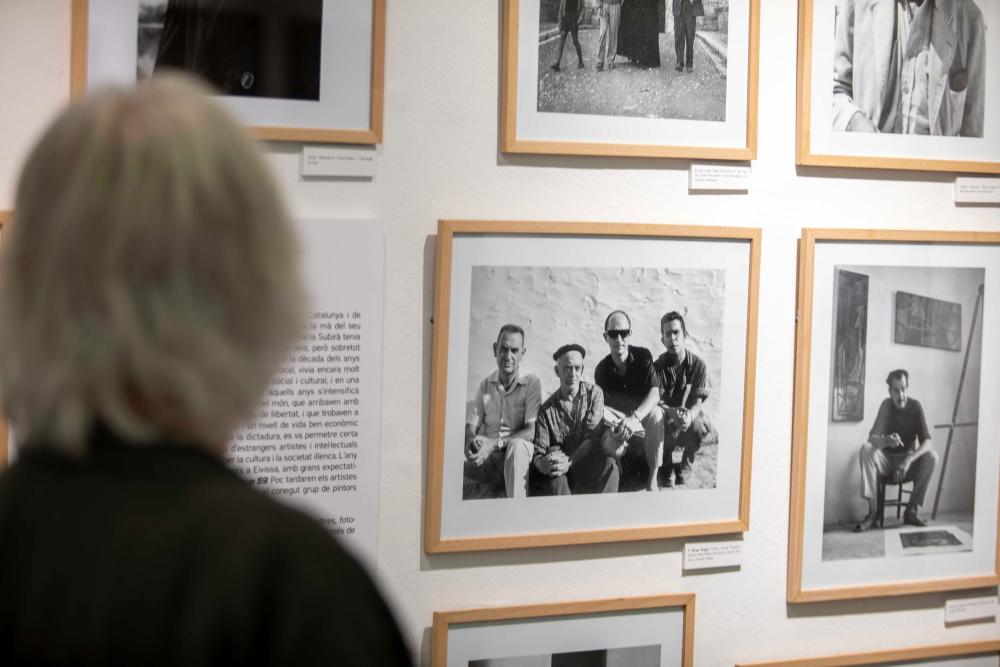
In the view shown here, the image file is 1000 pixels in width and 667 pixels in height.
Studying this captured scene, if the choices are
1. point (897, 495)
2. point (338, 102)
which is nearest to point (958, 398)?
point (897, 495)

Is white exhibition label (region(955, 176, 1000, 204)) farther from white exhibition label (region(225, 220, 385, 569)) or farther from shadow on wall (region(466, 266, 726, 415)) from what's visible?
white exhibition label (region(225, 220, 385, 569))

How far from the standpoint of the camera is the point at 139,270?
739 mm

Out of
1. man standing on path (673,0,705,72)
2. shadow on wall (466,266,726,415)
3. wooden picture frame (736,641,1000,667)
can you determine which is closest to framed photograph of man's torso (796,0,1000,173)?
man standing on path (673,0,705,72)

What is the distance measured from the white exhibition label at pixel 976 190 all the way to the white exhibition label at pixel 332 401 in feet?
4.20

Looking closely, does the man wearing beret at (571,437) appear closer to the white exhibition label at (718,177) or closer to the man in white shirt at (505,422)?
the man in white shirt at (505,422)

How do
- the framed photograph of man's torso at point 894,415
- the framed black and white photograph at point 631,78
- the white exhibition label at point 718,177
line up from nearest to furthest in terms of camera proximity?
the framed black and white photograph at point 631,78 → the white exhibition label at point 718,177 → the framed photograph of man's torso at point 894,415

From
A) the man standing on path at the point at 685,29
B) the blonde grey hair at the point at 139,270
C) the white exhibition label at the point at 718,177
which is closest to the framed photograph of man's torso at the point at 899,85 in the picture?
the white exhibition label at the point at 718,177

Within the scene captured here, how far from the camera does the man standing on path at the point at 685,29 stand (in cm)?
200

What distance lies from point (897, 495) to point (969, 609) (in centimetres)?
34

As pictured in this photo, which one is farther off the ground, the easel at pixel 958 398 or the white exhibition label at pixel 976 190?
the white exhibition label at pixel 976 190

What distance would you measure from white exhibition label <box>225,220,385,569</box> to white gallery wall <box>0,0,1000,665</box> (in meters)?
0.04

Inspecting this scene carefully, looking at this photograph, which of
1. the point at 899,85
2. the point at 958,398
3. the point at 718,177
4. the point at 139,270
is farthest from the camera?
the point at 958,398

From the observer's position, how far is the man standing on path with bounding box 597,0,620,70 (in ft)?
6.43

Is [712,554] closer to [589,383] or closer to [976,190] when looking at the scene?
[589,383]
